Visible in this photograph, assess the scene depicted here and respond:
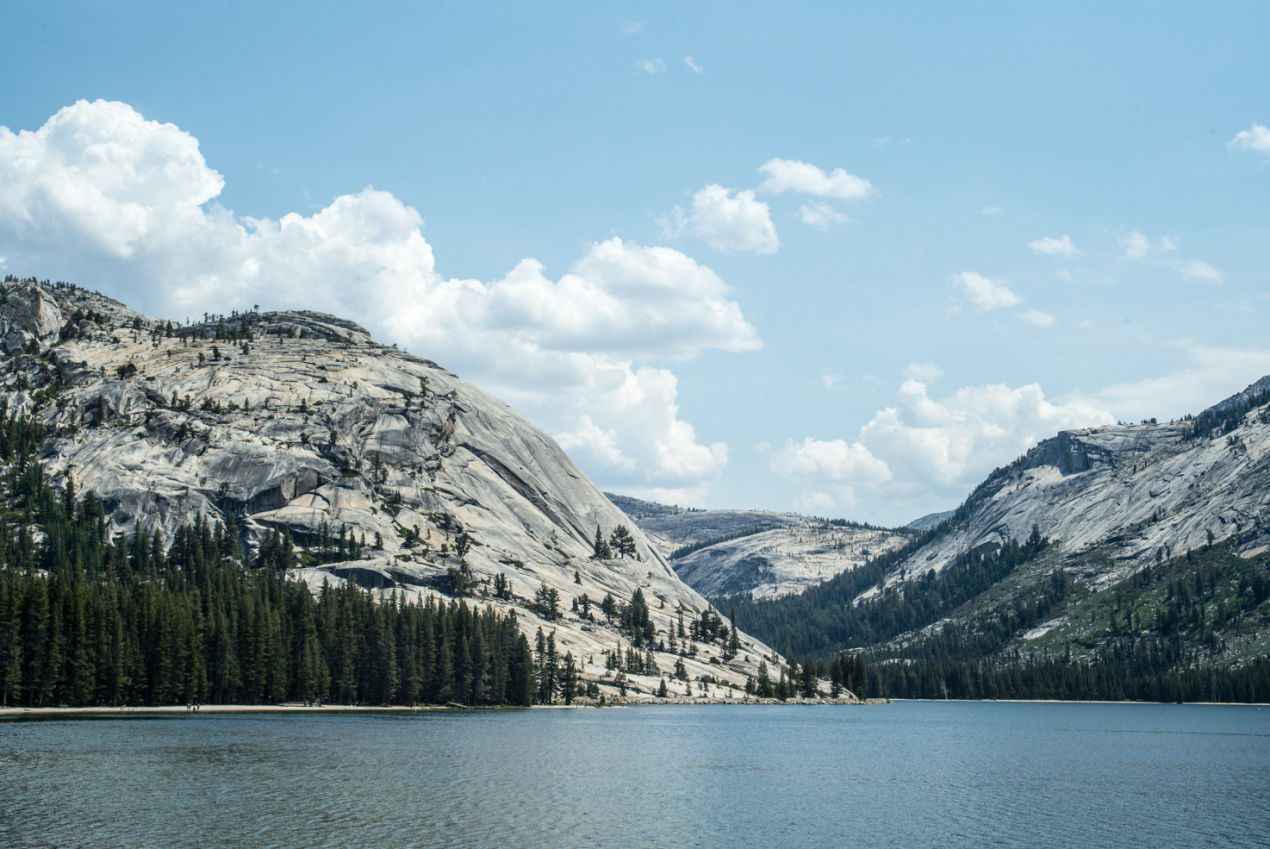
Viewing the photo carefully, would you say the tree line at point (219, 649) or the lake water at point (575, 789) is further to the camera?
the tree line at point (219, 649)

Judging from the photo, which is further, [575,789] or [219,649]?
[219,649]

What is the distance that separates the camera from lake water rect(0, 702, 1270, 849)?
2616 inches

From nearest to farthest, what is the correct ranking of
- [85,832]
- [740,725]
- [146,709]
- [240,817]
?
[85,832], [240,817], [146,709], [740,725]

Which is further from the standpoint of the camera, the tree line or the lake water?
the tree line

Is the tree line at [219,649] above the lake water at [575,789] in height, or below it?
above

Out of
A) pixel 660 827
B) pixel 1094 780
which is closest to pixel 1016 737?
pixel 1094 780

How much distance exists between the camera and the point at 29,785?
73.6 m

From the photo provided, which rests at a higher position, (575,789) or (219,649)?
(219,649)

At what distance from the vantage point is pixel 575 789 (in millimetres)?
87500

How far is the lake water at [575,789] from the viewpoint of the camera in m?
66.4

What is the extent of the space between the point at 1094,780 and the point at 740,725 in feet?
271

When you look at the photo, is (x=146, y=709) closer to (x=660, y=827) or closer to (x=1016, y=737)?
(x=660, y=827)

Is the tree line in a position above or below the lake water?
above

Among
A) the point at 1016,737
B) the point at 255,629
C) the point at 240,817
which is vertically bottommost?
the point at 1016,737
